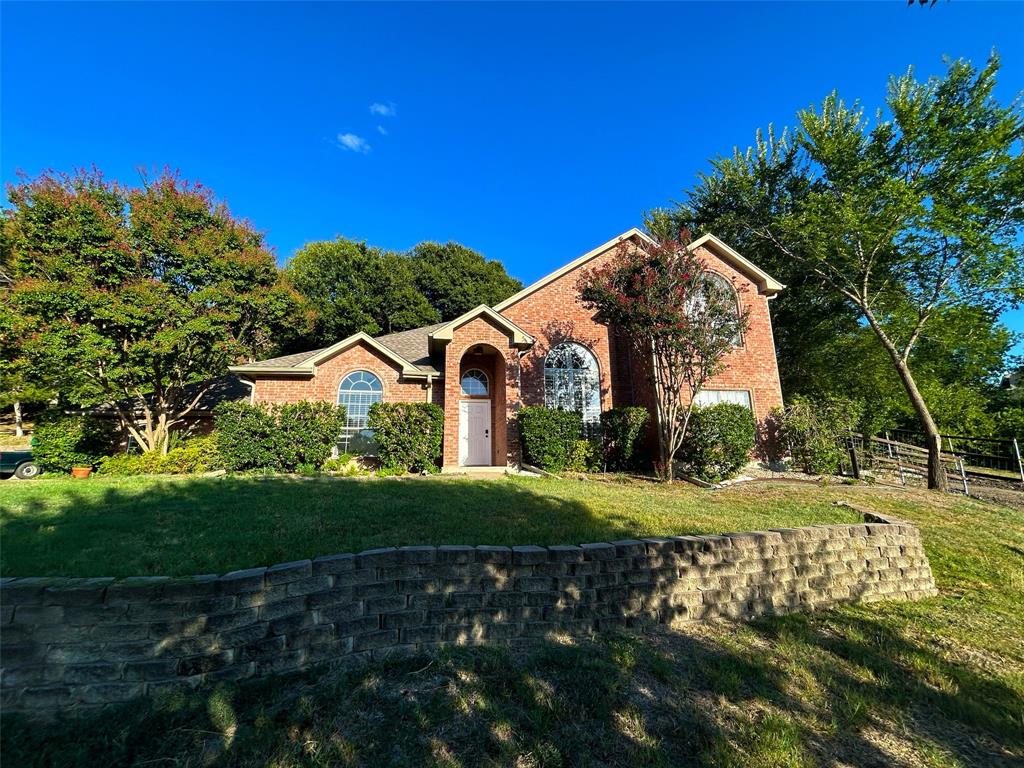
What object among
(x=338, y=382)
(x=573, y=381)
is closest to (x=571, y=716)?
(x=573, y=381)

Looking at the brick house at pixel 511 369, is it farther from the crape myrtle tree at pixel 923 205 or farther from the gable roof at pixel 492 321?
the crape myrtle tree at pixel 923 205

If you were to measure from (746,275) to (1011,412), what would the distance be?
13.9 metres

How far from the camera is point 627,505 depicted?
6.98 meters

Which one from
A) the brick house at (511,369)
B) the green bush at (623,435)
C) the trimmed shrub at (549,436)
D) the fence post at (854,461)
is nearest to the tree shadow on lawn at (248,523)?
the trimmed shrub at (549,436)

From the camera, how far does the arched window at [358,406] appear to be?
12.2 metres

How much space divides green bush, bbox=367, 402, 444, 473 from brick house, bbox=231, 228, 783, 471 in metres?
0.51

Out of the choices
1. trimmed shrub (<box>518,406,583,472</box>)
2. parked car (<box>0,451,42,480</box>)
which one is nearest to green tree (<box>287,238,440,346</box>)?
parked car (<box>0,451,42,480</box>)

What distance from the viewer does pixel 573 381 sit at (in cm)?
1351

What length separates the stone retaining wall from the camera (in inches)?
98.6

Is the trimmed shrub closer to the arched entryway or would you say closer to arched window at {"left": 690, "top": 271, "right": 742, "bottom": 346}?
the arched entryway

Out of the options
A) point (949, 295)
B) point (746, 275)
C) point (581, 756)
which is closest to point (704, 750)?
point (581, 756)

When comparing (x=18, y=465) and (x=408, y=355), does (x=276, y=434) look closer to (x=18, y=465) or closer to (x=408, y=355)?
(x=408, y=355)

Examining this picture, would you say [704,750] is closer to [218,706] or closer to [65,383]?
[218,706]

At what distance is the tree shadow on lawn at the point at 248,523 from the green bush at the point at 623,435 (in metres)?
5.31
